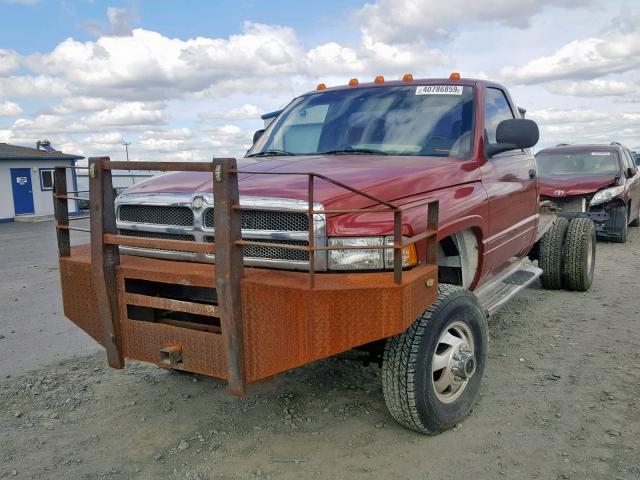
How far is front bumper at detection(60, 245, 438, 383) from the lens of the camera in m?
2.82

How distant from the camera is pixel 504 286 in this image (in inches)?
202

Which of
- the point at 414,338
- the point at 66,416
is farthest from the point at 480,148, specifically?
the point at 66,416

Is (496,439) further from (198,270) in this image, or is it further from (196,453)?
(198,270)

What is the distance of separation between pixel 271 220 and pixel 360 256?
1.62 feet

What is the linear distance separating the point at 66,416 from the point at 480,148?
335 centimetres

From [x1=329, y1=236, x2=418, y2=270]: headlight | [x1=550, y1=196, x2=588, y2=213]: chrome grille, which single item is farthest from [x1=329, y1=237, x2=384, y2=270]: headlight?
[x1=550, y1=196, x2=588, y2=213]: chrome grille

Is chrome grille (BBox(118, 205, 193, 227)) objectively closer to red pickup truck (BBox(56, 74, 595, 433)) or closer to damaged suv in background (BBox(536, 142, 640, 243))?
red pickup truck (BBox(56, 74, 595, 433))

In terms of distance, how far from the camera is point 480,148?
14.2 ft

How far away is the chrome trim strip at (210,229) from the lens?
298cm

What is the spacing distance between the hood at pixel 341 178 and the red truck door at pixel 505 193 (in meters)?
0.39

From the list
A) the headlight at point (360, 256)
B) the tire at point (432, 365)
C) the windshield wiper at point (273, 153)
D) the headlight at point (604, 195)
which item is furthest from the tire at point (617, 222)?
the headlight at point (360, 256)

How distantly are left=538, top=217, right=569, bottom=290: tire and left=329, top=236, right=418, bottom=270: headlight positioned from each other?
173 inches

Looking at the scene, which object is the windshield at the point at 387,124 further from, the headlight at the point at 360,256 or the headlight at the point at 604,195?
the headlight at the point at 604,195

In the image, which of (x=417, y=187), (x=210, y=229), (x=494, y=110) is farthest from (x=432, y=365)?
(x=494, y=110)
